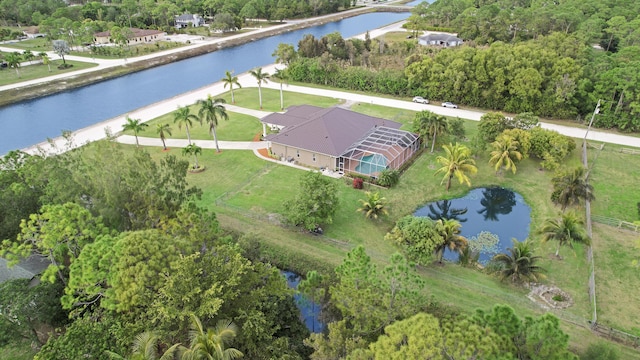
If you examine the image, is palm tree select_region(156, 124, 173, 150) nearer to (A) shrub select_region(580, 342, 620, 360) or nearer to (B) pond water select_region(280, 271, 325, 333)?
(B) pond water select_region(280, 271, 325, 333)

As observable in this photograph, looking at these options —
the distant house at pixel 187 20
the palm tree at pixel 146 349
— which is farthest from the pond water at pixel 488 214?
the distant house at pixel 187 20

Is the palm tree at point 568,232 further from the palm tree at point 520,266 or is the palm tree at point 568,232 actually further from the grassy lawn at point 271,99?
the grassy lawn at point 271,99

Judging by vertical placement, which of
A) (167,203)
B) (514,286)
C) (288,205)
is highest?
(167,203)

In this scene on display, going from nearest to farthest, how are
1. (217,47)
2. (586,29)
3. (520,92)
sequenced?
(520,92) → (586,29) → (217,47)

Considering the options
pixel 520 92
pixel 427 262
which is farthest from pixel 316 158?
pixel 520 92

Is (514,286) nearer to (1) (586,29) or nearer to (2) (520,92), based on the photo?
(2) (520,92)

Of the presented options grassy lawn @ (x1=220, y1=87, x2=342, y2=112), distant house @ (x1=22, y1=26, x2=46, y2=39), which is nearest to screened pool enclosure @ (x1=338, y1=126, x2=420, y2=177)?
grassy lawn @ (x1=220, y1=87, x2=342, y2=112)

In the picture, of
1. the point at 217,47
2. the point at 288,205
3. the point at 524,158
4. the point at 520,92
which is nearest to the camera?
the point at 288,205
